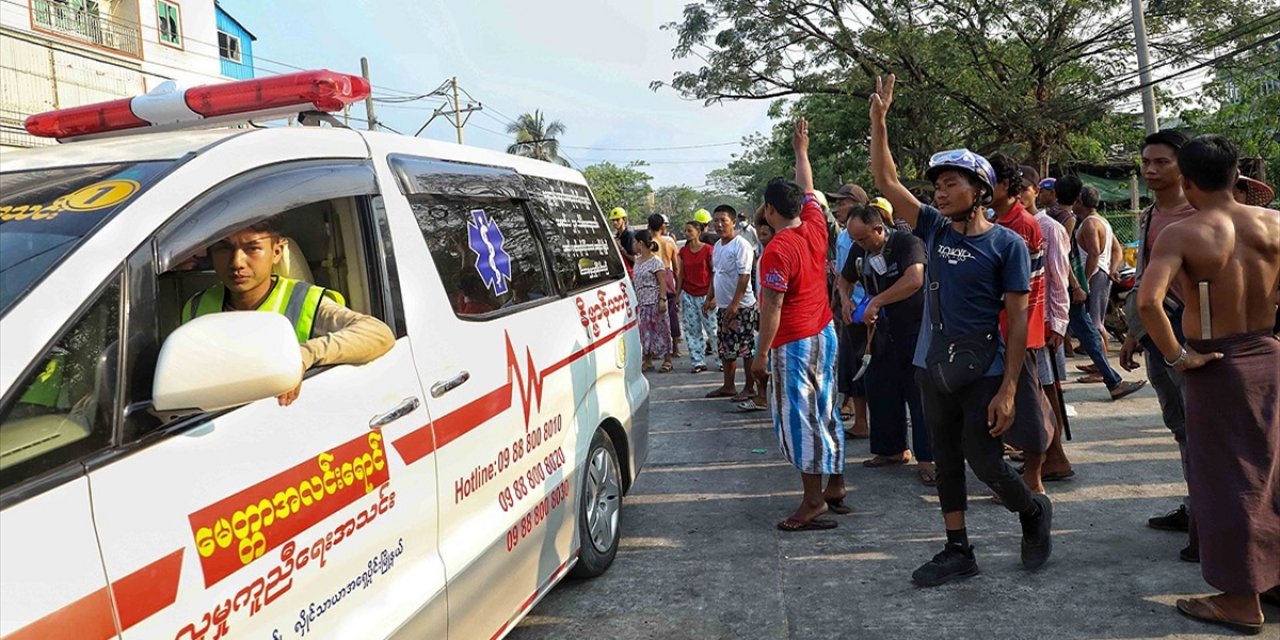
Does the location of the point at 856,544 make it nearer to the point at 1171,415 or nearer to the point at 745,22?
the point at 1171,415

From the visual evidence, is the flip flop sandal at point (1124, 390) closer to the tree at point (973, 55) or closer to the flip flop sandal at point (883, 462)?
the flip flop sandal at point (883, 462)

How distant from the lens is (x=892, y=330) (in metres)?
5.54

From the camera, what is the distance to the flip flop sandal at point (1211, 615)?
10.3 ft

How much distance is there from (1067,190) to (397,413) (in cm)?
639

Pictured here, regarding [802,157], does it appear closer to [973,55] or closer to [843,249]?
[843,249]

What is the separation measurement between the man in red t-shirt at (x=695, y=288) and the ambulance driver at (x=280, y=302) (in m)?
6.99

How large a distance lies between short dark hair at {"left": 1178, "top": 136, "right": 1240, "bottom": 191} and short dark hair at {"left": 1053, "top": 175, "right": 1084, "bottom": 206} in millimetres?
3984

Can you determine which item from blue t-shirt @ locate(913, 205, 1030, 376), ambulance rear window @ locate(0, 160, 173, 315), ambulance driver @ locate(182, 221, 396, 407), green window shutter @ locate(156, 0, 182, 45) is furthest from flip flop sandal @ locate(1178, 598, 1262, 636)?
green window shutter @ locate(156, 0, 182, 45)

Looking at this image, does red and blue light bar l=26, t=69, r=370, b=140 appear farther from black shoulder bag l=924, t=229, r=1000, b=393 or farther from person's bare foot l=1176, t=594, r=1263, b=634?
person's bare foot l=1176, t=594, r=1263, b=634

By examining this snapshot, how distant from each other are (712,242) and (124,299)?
28.0 feet

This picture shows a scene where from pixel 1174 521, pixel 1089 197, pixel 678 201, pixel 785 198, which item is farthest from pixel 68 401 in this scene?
pixel 678 201

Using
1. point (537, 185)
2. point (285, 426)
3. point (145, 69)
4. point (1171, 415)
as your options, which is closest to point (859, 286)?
point (1171, 415)

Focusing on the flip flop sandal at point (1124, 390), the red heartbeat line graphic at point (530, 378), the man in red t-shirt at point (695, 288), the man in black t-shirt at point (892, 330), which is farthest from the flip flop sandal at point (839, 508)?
the man in red t-shirt at point (695, 288)

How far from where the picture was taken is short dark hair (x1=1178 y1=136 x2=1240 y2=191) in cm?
316
